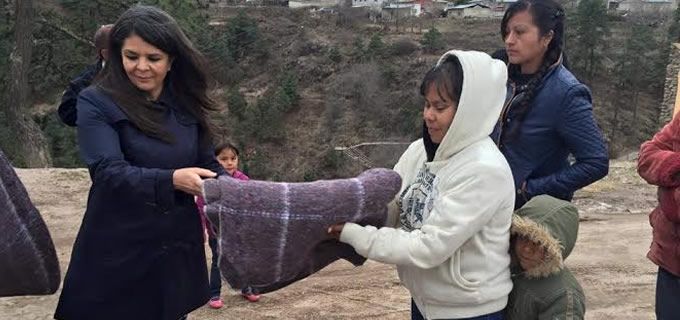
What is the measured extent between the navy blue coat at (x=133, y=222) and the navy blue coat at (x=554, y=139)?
98 cm

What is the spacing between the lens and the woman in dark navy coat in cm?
170

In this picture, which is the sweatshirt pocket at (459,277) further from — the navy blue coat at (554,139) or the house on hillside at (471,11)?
the house on hillside at (471,11)

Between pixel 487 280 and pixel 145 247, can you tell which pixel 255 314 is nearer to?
pixel 145 247

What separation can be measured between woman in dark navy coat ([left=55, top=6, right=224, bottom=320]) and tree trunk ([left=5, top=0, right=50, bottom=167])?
876 centimetres

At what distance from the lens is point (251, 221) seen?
1.58m

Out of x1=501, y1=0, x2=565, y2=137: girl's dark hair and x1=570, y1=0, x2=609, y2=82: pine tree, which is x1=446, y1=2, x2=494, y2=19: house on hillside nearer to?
x1=570, y1=0, x2=609, y2=82: pine tree

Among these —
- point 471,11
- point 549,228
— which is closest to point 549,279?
point 549,228

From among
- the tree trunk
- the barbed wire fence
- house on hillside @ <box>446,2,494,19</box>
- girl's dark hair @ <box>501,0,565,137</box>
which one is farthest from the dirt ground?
house on hillside @ <box>446,2,494,19</box>

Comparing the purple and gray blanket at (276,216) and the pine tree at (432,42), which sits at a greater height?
the purple and gray blanket at (276,216)

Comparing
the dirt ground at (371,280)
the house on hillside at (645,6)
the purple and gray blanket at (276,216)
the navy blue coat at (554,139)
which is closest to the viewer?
the purple and gray blanket at (276,216)

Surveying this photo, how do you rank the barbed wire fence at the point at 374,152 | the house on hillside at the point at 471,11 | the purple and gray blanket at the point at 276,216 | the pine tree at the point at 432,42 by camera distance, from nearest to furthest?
the purple and gray blanket at the point at 276,216 < the barbed wire fence at the point at 374,152 < the pine tree at the point at 432,42 < the house on hillside at the point at 471,11

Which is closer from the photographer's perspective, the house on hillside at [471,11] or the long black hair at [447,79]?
the long black hair at [447,79]

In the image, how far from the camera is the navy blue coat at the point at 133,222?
170 centimetres

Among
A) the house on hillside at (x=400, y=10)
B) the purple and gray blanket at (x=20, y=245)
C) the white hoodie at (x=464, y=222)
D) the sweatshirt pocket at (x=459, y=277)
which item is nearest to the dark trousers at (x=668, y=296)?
the white hoodie at (x=464, y=222)
